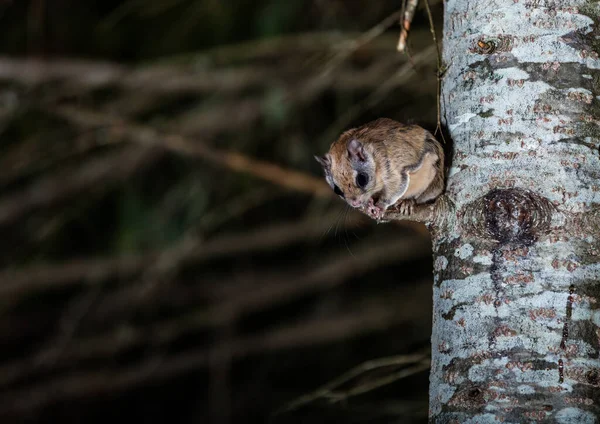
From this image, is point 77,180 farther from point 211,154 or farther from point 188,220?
point 211,154

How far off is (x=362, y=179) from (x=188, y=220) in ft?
6.27

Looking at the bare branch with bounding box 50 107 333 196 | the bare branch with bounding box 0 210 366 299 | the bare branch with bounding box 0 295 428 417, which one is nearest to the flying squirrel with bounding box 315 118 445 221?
the bare branch with bounding box 50 107 333 196

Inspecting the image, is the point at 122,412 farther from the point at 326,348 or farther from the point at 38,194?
the point at 38,194

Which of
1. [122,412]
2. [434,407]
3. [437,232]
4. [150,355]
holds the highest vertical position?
[437,232]

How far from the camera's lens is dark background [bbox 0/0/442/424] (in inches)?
124

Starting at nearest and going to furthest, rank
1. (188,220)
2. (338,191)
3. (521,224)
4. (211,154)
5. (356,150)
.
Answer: (521,224)
(356,150)
(338,191)
(211,154)
(188,220)

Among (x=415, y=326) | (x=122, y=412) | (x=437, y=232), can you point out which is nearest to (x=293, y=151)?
(x=415, y=326)

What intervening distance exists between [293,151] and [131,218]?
0.85 metres

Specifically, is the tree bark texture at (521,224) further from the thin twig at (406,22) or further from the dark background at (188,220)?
the dark background at (188,220)

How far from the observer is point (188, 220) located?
364 cm

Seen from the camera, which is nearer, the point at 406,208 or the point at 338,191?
the point at 406,208

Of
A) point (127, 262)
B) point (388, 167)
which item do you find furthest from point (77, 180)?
point (388, 167)

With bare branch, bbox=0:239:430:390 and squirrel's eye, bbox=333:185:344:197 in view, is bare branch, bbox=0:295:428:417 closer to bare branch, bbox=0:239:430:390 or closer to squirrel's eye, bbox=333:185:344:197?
bare branch, bbox=0:239:430:390

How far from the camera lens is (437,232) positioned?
1479mm
